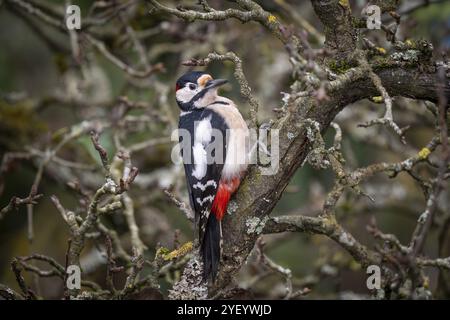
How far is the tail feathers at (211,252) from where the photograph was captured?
307 centimetres

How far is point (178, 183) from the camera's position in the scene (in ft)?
15.3

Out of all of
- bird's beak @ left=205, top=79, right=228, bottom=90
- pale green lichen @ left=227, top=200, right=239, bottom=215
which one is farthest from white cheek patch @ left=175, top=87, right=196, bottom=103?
pale green lichen @ left=227, top=200, right=239, bottom=215

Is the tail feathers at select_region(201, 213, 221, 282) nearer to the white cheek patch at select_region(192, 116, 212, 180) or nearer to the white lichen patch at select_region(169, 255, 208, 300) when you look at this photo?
the white lichen patch at select_region(169, 255, 208, 300)

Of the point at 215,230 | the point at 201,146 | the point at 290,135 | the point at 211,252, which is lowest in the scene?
the point at 211,252

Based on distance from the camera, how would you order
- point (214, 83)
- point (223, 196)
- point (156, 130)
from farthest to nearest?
point (156, 130) → point (214, 83) → point (223, 196)

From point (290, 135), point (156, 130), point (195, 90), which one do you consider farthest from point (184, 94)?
point (290, 135)

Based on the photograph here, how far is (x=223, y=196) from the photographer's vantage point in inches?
134

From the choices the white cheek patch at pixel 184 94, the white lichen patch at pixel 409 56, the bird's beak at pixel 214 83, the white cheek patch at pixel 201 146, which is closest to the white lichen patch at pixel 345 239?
the white lichen patch at pixel 409 56

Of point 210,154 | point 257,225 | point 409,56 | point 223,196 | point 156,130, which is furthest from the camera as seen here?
point 156,130

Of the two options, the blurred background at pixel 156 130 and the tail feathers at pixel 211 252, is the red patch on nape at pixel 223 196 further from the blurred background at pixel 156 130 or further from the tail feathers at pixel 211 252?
the blurred background at pixel 156 130

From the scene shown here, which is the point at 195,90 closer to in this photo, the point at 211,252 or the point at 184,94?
the point at 184,94

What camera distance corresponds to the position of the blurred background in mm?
4809

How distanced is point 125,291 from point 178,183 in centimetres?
155

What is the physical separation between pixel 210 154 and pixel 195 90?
0.52m
